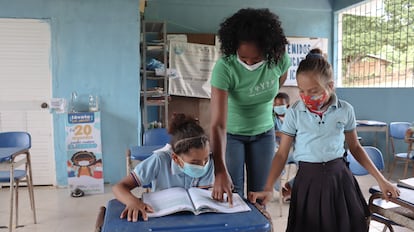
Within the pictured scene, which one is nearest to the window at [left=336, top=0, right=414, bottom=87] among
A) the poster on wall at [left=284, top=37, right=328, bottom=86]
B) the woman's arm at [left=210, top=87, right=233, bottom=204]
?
the poster on wall at [left=284, top=37, right=328, bottom=86]

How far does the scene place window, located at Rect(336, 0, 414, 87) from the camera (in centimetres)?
539

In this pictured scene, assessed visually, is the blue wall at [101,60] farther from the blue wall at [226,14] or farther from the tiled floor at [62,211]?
the blue wall at [226,14]

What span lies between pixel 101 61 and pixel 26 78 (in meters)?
0.85

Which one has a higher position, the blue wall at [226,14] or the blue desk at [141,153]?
the blue wall at [226,14]

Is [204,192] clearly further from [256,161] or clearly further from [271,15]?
[271,15]

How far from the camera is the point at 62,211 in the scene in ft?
11.3

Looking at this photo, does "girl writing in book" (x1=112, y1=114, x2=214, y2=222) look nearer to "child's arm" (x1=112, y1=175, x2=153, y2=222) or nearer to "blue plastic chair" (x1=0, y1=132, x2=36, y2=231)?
"child's arm" (x1=112, y1=175, x2=153, y2=222)

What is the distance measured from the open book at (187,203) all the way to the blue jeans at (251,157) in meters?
0.44

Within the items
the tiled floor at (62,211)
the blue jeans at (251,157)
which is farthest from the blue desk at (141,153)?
the blue jeans at (251,157)

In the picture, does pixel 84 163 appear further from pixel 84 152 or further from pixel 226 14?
pixel 226 14

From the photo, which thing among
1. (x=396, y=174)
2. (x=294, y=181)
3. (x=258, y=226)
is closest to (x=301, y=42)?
(x=396, y=174)

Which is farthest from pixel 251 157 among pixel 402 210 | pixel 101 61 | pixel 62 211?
pixel 101 61

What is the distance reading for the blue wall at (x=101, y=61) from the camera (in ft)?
13.6

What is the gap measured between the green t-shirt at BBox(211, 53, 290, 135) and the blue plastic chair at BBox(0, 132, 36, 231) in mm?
1791
